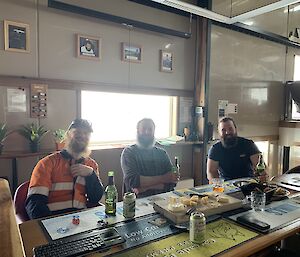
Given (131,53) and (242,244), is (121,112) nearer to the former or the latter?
(131,53)

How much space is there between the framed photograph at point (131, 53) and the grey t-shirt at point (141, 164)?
1.41 meters

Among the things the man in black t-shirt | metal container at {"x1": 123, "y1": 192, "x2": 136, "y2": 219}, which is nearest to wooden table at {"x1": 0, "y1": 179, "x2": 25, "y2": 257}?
metal container at {"x1": 123, "y1": 192, "x2": 136, "y2": 219}

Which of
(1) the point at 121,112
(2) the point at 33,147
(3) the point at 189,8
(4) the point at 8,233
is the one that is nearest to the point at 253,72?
(3) the point at 189,8

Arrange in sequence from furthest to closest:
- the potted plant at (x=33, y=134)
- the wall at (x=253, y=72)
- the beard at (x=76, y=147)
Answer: the wall at (x=253, y=72)
the potted plant at (x=33, y=134)
the beard at (x=76, y=147)

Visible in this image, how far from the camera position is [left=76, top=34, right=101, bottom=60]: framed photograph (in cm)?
317

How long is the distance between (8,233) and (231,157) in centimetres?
254

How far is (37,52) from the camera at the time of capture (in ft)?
9.62

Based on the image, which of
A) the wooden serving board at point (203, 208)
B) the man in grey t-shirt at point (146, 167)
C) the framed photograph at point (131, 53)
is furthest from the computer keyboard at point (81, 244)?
the framed photograph at point (131, 53)

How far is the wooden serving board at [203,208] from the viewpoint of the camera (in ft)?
4.94

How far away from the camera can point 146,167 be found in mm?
2633

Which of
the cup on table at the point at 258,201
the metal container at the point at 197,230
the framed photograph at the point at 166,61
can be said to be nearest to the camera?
the metal container at the point at 197,230

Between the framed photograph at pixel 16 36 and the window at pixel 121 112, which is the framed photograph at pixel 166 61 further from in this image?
the framed photograph at pixel 16 36

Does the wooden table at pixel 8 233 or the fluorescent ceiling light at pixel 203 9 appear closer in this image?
the wooden table at pixel 8 233

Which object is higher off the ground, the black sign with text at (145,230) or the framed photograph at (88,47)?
the framed photograph at (88,47)
